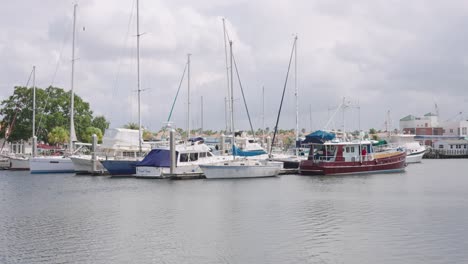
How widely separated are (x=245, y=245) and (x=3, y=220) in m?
15.3

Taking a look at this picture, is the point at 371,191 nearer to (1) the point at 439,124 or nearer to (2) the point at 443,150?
(2) the point at 443,150

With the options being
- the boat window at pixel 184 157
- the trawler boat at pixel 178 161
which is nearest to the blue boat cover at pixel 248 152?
the trawler boat at pixel 178 161

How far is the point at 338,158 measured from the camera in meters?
64.6

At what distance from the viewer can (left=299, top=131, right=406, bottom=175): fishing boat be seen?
6419 cm

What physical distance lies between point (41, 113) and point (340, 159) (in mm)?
58766

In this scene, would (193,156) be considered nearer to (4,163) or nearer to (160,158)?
(160,158)

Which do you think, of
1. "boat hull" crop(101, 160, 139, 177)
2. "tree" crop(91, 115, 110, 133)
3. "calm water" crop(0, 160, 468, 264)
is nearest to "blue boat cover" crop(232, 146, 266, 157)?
"boat hull" crop(101, 160, 139, 177)

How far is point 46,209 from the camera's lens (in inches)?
1502

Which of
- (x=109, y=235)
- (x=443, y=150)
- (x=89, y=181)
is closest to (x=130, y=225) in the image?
(x=109, y=235)

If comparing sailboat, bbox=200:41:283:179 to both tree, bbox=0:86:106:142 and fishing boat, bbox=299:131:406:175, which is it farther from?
tree, bbox=0:86:106:142

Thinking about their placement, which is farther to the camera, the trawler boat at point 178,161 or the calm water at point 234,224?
the trawler boat at point 178,161

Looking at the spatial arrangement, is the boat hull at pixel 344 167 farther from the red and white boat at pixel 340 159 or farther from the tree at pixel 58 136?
the tree at pixel 58 136

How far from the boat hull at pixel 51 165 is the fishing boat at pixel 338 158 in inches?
1107

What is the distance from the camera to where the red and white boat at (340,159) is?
6425cm
